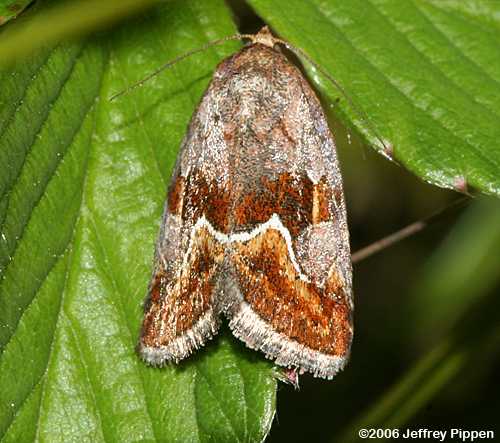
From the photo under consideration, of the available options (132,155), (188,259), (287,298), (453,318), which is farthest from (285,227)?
(453,318)

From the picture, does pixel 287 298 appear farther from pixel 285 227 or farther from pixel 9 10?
pixel 9 10

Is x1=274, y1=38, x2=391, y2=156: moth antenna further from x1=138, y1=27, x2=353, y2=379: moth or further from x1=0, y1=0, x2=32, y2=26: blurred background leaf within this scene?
x1=0, y1=0, x2=32, y2=26: blurred background leaf

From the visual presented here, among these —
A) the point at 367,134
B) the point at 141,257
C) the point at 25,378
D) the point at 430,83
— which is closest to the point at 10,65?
the point at 141,257

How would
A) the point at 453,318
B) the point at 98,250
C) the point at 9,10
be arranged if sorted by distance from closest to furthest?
the point at 9,10 → the point at 98,250 → the point at 453,318

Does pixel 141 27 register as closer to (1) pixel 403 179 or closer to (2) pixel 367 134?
(2) pixel 367 134

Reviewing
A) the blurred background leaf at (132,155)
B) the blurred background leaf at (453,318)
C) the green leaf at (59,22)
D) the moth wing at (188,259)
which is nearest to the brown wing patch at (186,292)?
the moth wing at (188,259)

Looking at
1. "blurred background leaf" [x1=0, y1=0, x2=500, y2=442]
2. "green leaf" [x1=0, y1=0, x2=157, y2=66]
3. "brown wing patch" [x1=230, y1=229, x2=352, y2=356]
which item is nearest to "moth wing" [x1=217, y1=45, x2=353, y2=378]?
"brown wing patch" [x1=230, y1=229, x2=352, y2=356]
